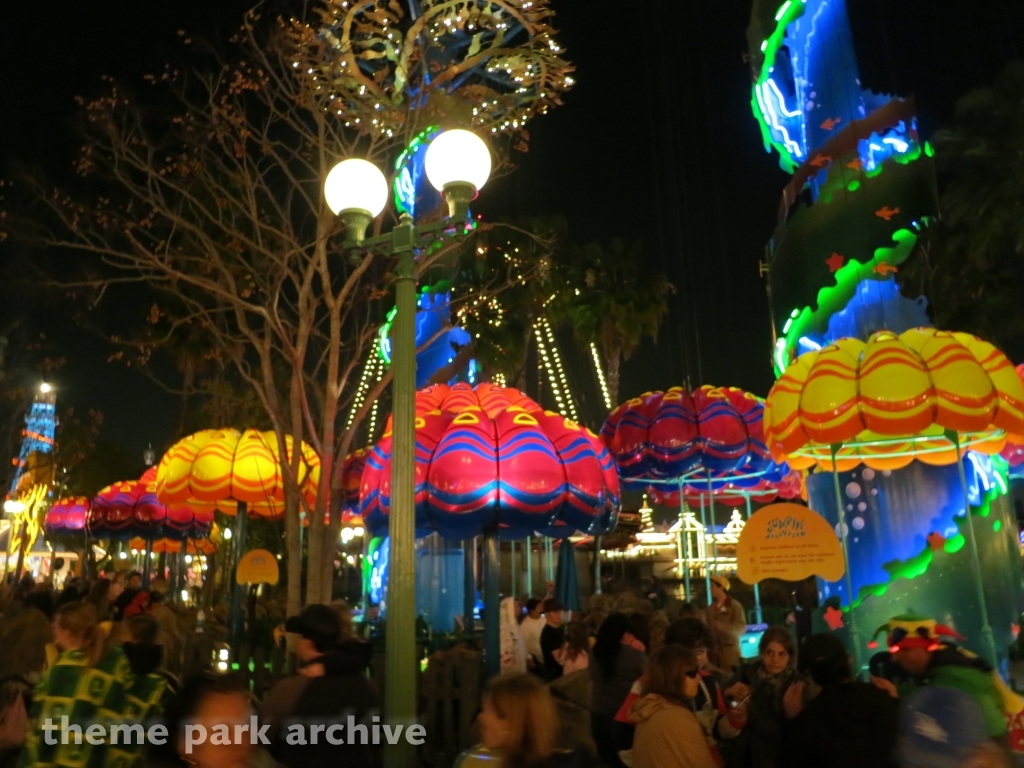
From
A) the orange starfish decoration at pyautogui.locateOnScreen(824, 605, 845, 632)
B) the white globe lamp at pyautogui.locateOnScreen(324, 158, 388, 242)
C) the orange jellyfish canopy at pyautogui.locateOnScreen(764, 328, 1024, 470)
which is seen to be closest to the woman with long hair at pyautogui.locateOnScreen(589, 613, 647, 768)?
the white globe lamp at pyautogui.locateOnScreen(324, 158, 388, 242)

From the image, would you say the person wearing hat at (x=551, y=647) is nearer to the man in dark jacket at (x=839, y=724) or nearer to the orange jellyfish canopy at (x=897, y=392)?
the orange jellyfish canopy at (x=897, y=392)

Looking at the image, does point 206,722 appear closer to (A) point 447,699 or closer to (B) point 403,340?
(B) point 403,340

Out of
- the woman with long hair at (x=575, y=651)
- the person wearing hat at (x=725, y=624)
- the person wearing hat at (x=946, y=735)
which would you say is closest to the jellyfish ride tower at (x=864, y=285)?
the person wearing hat at (x=725, y=624)

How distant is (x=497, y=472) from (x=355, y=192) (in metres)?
3.76

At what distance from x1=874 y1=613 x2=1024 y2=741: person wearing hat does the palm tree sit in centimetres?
2118

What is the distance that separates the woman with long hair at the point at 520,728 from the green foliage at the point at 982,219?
1405 cm

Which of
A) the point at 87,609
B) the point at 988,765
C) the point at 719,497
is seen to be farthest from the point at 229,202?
the point at 719,497

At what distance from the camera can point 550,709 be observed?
2.73m

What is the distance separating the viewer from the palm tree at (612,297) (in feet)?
84.9

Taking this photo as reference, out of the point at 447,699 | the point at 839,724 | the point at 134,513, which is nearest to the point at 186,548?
the point at 134,513

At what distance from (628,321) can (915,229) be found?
14.1 metres

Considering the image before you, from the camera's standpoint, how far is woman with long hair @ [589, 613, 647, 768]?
5141mm

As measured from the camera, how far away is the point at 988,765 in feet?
7.66

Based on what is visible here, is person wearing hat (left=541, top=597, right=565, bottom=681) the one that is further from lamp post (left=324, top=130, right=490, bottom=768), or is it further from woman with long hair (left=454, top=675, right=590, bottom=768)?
woman with long hair (left=454, top=675, right=590, bottom=768)
